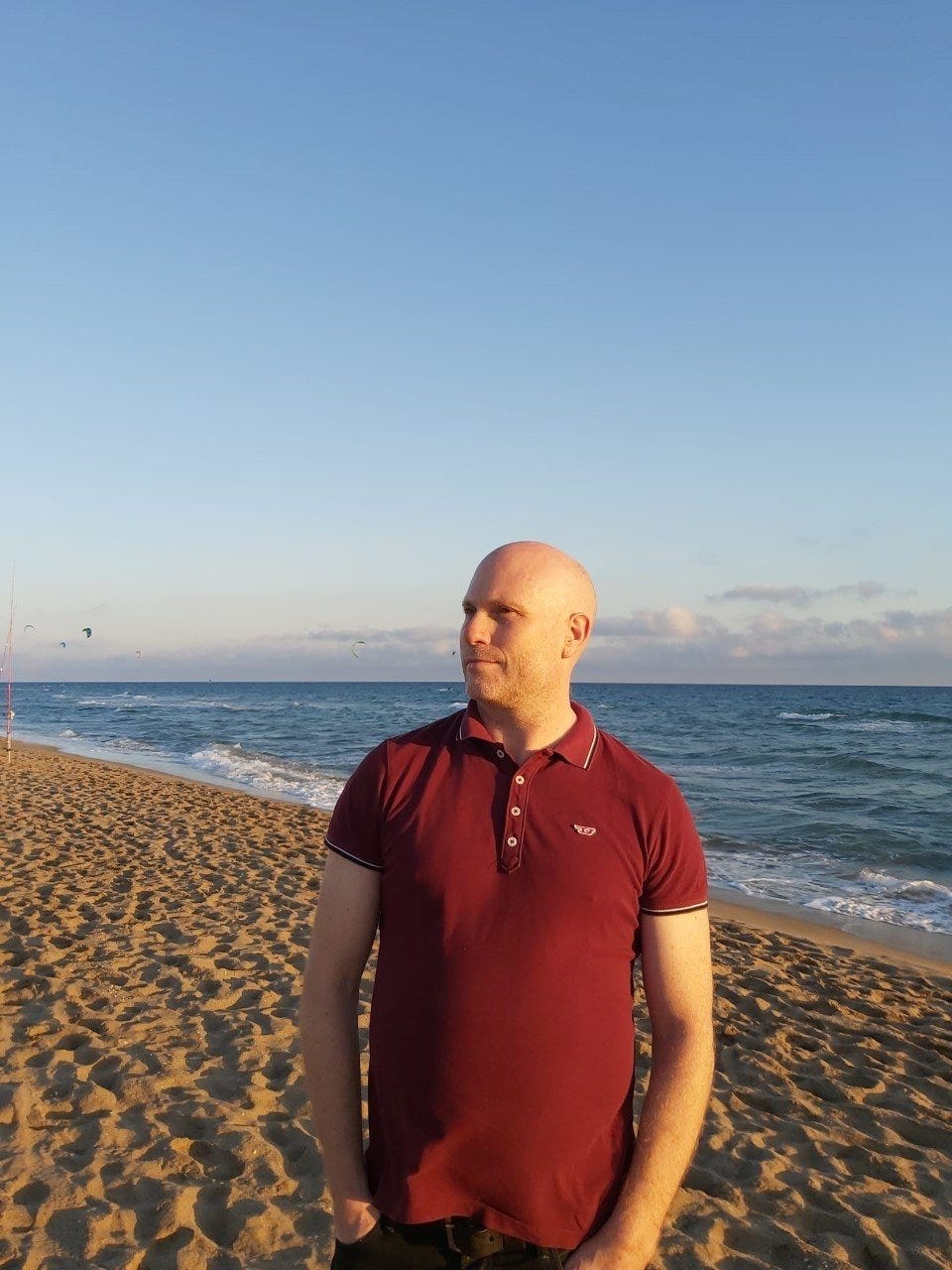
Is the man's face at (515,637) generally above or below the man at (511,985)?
above

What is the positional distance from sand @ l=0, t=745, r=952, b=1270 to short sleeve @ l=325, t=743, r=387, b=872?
2532 millimetres

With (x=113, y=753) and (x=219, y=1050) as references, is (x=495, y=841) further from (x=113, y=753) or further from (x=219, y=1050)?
(x=113, y=753)

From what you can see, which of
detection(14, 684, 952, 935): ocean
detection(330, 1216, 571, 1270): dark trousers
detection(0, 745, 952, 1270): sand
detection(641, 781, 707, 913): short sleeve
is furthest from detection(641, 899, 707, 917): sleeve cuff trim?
detection(14, 684, 952, 935): ocean

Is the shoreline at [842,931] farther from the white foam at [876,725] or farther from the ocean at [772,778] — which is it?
the white foam at [876,725]

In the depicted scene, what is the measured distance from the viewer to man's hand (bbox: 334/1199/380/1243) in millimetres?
1726

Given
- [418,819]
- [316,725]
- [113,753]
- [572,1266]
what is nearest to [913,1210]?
[572,1266]

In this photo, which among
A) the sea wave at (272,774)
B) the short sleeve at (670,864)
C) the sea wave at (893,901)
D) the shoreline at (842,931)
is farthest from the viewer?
the sea wave at (272,774)

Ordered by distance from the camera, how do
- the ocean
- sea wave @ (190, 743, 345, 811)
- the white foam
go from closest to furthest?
the ocean → sea wave @ (190, 743, 345, 811) → the white foam

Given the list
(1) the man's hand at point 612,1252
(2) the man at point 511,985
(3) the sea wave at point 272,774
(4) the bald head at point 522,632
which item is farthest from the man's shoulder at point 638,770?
(3) the sea wave at point 272,774

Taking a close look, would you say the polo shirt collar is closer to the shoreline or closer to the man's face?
the man's face

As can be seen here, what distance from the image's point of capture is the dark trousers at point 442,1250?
5.43 ft

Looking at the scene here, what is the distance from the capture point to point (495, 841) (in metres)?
1.73

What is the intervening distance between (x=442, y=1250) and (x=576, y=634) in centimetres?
122

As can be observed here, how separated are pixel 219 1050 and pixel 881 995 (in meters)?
5.26
